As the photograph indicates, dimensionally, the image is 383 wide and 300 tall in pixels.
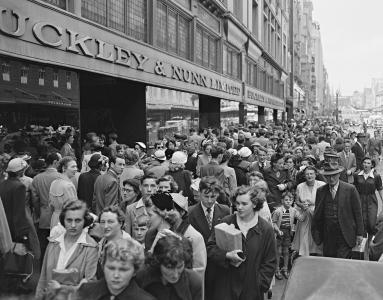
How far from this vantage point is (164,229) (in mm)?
4094

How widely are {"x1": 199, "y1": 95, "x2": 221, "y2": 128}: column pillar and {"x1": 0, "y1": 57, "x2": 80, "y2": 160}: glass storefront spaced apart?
49.8 ft

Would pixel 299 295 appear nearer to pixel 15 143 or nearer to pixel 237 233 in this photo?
pixel 237 233

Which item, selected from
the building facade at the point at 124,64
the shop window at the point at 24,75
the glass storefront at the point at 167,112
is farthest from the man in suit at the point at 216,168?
the glass storefront at the point at 167,112

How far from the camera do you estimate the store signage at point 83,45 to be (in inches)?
350

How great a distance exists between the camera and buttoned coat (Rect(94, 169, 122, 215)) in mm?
7121

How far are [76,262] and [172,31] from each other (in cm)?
1562

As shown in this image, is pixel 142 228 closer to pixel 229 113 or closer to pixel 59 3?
pixel 59 3

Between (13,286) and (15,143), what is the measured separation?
16.9 ft

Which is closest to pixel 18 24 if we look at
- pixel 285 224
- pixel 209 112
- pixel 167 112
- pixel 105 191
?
Result: pixel 105 191

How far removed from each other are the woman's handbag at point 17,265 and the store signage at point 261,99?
93.9 feet

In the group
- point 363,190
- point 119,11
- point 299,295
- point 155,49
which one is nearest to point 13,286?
point 299,295

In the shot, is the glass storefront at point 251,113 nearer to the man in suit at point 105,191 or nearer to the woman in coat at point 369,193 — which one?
the woman in coat at point 369,193

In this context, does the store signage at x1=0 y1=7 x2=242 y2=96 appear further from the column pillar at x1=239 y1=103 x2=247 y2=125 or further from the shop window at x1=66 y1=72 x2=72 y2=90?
the column pillar at x1=239 y1=103 x2=247 y2=125

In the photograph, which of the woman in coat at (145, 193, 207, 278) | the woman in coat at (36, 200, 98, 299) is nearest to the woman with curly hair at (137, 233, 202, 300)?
the woman in coat at (145, 193, 207, 278)
